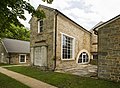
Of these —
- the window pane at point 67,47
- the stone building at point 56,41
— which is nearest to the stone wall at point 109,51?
the stone building at point 56,41

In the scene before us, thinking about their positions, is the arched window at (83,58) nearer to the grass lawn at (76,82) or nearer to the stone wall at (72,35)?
the stone wall at (72,35)

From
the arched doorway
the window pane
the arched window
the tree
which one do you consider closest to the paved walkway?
the window pane

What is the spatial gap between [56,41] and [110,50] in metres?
6.73

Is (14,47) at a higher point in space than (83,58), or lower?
higher

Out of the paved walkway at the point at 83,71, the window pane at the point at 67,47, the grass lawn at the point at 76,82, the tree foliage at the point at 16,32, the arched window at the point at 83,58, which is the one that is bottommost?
the grass lawn at the point at 76,82

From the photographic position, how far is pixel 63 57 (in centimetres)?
1692

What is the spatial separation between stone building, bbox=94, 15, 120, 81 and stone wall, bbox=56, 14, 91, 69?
5.87 m

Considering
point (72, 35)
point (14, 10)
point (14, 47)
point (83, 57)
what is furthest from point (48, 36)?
point (14, 47)

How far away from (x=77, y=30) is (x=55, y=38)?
4.77 m

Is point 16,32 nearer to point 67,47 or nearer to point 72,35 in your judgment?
point 67,47

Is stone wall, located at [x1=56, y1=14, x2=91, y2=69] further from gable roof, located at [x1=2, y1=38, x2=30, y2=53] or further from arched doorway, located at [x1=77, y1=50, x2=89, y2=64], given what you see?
gable roof, located at [x1=2, y1=38, x2=30, y2=53]

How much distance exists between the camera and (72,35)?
18.5 meters

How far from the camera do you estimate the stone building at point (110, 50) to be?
9.98 metres

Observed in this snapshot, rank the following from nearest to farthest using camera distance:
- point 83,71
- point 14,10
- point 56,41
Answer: point 14,10
point 83,71
point 56,41
